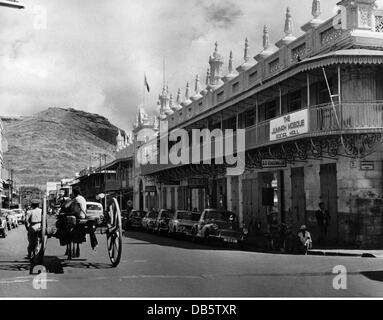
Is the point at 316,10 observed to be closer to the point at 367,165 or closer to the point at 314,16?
the point at 314,16

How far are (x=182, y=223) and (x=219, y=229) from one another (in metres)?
4.44

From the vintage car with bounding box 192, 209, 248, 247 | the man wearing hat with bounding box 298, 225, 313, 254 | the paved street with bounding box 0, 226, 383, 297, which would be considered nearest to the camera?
the paved street with bounding box 0, 226, 383, 297

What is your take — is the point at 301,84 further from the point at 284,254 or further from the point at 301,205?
the point at 284,254

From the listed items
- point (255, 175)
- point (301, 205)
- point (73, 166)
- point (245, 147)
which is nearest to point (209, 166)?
point (255, 175)

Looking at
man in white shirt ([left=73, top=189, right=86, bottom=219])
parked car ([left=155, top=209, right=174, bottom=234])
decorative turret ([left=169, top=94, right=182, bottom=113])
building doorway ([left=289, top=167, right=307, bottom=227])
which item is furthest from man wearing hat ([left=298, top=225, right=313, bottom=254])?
decorative turret ([left=169, top=94, right=182, bottom=113])

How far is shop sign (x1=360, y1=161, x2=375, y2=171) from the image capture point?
784 inches

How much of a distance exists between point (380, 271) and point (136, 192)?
151 ft

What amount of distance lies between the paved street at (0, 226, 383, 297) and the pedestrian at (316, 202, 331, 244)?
435 cm

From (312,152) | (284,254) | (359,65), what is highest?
(359,65)

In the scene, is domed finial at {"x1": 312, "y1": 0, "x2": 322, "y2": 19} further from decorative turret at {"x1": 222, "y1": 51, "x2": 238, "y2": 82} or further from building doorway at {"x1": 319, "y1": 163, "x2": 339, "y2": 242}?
decorative turret at {"x1": 222, "y1": 51, "x2": 238, "y2": 82}

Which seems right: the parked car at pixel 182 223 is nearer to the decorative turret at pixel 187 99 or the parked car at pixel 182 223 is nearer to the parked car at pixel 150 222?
the parked car at pixel 150 222

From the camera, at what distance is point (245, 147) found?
2517 centimetres

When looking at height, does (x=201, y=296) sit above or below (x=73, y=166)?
below
